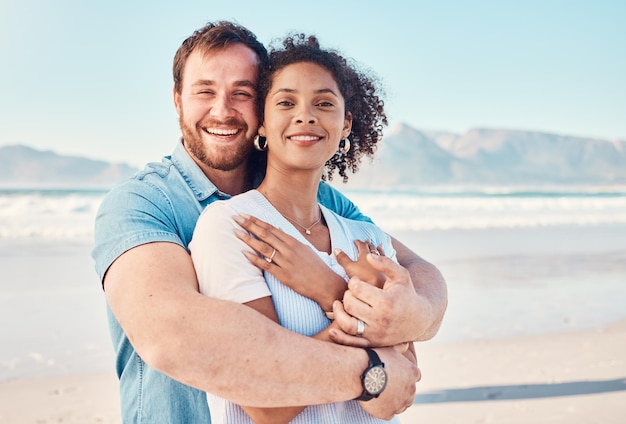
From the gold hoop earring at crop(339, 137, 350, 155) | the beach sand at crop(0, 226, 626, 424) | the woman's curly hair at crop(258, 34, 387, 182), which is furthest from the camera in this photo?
the beach sand at crop(0, 226, 626, 424)

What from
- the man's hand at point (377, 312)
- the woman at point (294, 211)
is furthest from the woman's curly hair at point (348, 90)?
the man's hand at point (377, 312)

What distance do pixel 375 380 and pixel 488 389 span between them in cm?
383

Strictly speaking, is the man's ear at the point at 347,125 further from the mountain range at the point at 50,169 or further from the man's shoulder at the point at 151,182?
the mountain range at the point at 50,169

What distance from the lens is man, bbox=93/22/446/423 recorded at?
1.80 metres

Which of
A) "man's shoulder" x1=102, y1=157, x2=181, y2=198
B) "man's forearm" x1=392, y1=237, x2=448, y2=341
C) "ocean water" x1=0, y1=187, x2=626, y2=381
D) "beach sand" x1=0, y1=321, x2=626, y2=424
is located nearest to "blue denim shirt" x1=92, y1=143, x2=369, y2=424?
"man's shoulder" x1=102, y1=157, x2=181, y2=198

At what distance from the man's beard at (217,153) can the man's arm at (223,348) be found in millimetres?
833

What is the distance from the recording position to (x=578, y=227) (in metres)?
17.8

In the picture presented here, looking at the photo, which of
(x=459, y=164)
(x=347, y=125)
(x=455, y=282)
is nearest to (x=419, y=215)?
(x=455, y=282)

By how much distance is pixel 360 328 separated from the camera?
2.01 meters

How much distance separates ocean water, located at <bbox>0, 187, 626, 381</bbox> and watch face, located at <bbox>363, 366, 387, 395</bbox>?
443 centimetres

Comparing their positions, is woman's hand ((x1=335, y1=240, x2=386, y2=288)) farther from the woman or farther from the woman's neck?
the woman's neck

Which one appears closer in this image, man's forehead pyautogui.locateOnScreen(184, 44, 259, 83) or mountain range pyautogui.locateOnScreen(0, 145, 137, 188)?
man's forehead pyautogui.locateOnScreen(184, 44, 259, 83)

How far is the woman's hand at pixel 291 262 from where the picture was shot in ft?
6.68

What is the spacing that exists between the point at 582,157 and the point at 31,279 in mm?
82471
